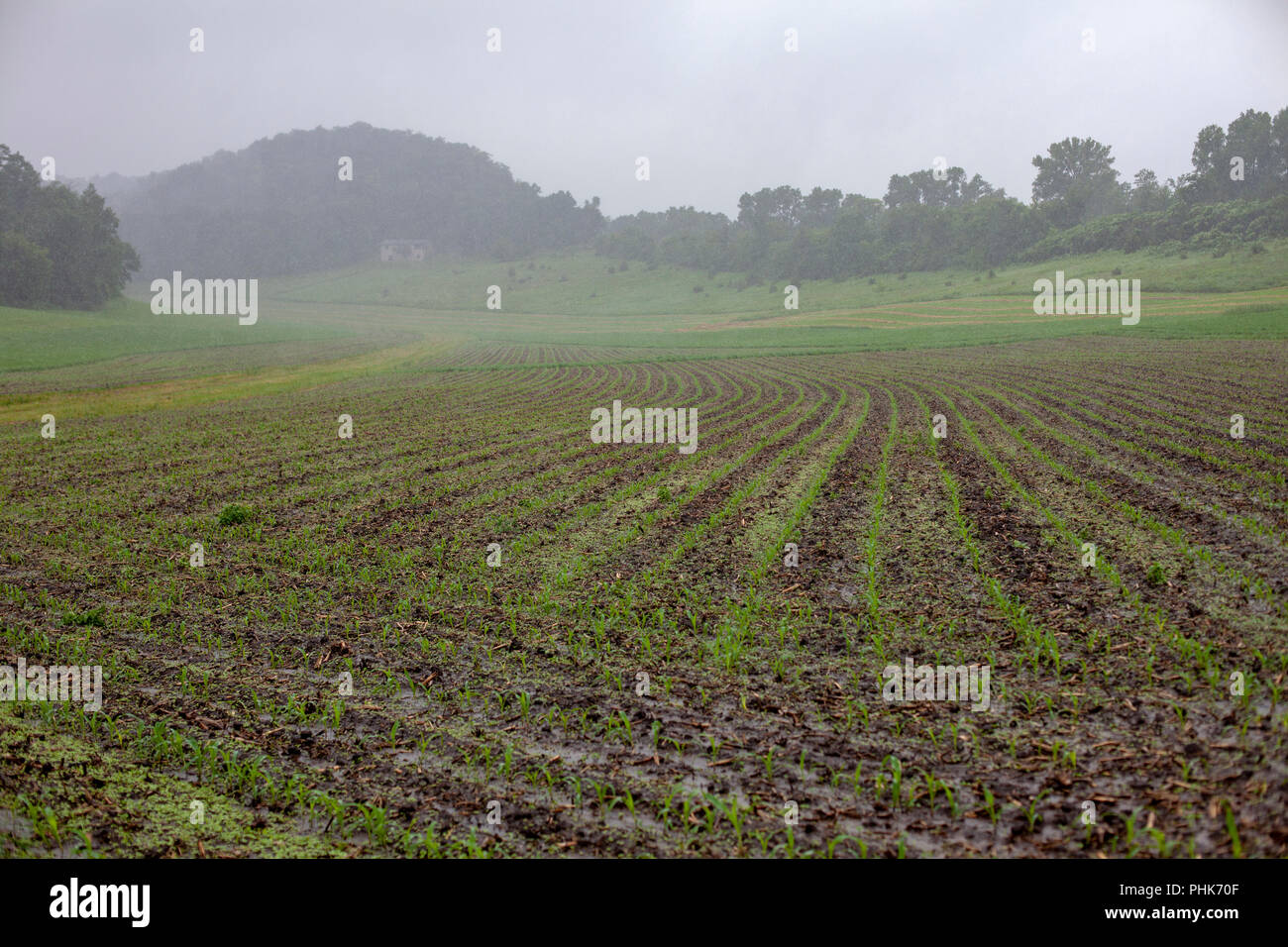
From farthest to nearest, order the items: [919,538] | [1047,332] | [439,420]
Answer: [1047,332]
[439,420]
[919,538]

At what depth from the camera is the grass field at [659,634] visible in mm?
4883

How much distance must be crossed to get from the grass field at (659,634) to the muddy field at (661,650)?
4 cm

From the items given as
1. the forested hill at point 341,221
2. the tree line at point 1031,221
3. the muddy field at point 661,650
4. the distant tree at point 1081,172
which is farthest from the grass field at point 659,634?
the forested hill at point 341,221

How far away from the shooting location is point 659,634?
787cm

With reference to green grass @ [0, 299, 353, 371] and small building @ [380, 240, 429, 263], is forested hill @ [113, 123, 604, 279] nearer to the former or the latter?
small building @ [380, 240, 429, 263]

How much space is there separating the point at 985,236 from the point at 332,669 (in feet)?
355

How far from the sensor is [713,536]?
11109mm

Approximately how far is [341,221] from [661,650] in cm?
18995

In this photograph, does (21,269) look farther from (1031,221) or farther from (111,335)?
(1031,221)

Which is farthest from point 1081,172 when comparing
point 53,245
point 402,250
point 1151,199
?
point 53,245
